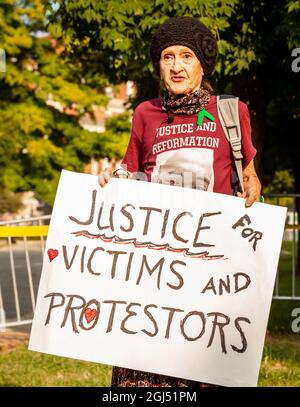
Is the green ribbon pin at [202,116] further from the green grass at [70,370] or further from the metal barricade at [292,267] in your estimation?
the metal barricade at [292,267]

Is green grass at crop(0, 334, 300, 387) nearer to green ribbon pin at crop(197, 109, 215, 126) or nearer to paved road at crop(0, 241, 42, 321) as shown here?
paved road at crop(0, 241, 42, 321)

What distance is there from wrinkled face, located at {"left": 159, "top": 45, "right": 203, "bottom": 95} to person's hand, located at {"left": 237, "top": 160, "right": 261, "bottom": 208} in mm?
397

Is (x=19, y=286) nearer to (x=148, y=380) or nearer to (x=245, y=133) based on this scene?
(x=148, y=380)

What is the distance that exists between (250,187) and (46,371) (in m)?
3.28

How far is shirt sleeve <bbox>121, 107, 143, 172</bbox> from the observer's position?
3389 mm

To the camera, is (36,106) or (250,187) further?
(36,106)

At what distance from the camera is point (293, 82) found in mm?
8656

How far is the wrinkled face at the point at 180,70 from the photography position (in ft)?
10.6

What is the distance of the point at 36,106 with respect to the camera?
2739 cm

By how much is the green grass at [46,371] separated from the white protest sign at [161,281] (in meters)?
2.39

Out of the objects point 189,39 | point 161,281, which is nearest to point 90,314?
point 161,281

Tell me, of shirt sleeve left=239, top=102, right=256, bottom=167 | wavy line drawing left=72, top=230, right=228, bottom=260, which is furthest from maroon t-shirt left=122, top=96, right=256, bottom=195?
wavy line drawing left=72, top=230, right=228, bottom=260
